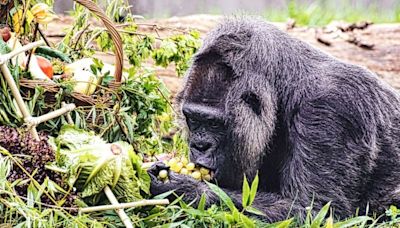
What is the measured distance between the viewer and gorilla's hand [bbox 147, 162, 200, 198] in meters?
4.07

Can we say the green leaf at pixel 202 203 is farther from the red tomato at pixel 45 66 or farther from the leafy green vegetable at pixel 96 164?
the red tomato at pixel 45 66

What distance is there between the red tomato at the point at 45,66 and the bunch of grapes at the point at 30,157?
0.55 meters

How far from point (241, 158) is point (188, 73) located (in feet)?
1.94

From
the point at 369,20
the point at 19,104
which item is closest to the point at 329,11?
the point at 369,20

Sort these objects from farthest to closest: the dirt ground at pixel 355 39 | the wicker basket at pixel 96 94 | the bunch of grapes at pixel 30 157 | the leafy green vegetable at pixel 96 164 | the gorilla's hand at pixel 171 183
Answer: the dirt ground at pixel 355 39
the gorilla's hand at pixel 171 183
the wicker basket at pixel 96 94
the leafy green vegetable at pixel 96 164
the bunch of grapes at pixel 30 157

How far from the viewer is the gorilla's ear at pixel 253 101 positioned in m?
4.38

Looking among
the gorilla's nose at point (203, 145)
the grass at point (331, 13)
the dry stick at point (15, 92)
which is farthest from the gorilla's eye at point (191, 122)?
the grass at point (331, 13)

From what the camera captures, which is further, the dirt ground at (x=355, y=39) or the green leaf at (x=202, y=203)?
the dirt ground at (x=355, y=39)

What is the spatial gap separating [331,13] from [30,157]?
653 centimetres

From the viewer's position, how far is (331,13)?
31.1ft

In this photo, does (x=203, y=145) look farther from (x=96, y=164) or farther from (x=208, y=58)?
(x=96, y=164)

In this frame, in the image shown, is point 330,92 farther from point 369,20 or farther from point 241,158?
point 369,20

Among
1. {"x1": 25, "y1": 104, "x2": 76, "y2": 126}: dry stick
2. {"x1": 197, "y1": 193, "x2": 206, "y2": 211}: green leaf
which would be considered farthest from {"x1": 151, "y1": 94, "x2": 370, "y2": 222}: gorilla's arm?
{"x1": 25, "y1": 104, "x2": 76, "y2": 126}: dry stick

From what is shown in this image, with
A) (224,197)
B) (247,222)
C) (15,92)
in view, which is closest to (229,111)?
(224,197)
